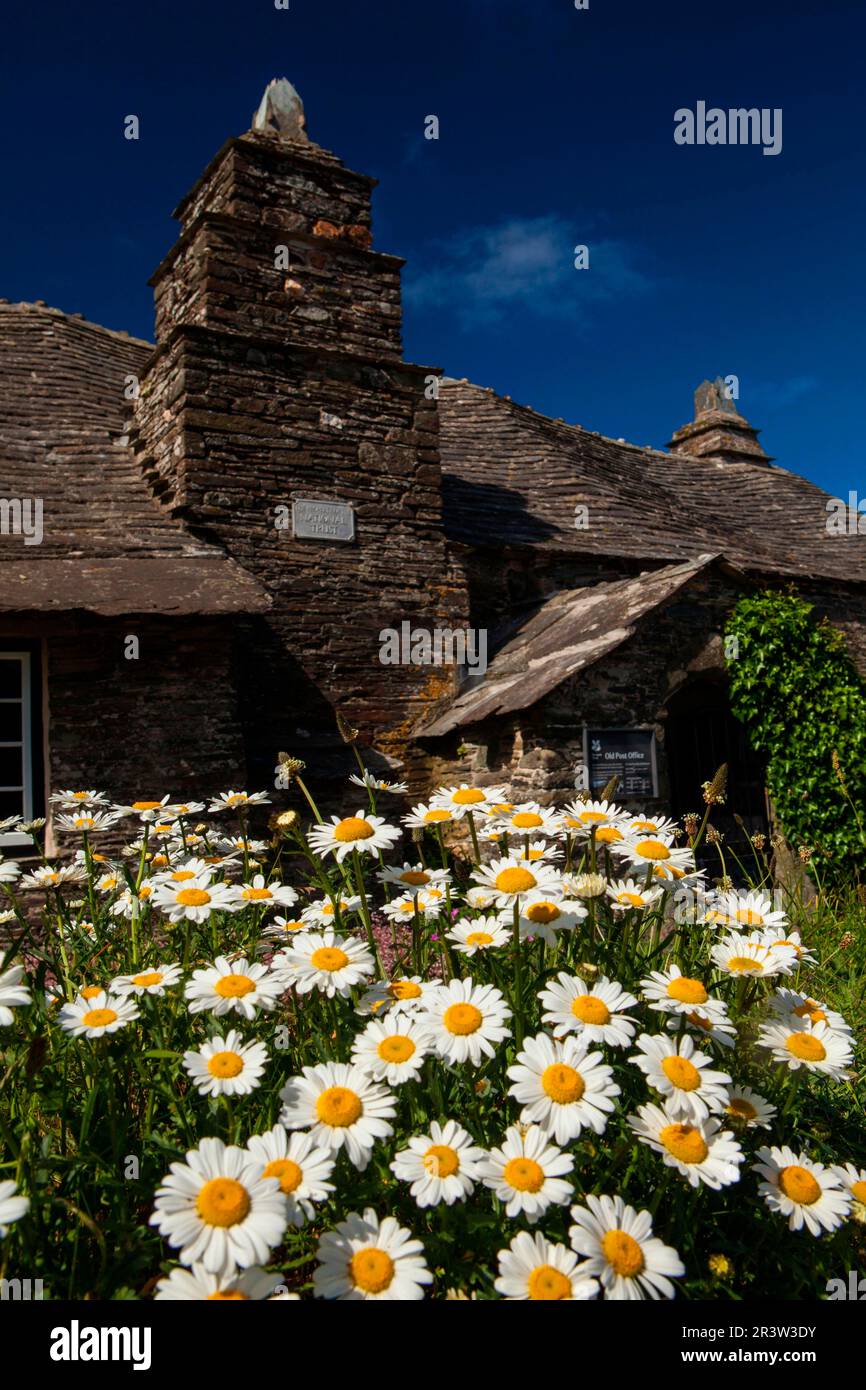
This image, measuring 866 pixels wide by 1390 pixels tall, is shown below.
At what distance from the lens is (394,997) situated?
2.15m

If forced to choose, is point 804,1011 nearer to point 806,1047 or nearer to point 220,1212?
point 806,1047

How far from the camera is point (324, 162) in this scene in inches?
395

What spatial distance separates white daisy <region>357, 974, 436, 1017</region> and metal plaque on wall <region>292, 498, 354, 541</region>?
7511 millimetres

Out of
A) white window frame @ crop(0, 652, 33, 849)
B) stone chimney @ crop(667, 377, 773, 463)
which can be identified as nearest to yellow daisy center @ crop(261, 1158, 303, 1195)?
white window frame @ crop(0, 652, 33, 849)

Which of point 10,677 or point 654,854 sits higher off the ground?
point 10,677

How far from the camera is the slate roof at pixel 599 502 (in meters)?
11.6

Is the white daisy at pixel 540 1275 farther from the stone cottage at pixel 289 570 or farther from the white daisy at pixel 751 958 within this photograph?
the stone cottage at pixel 289 570

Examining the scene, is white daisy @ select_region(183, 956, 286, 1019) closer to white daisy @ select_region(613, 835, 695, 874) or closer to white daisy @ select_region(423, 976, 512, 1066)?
white daisy @ select_region(423, 976, 512, 1066)

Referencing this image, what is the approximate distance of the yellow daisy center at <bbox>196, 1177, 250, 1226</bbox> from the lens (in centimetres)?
144

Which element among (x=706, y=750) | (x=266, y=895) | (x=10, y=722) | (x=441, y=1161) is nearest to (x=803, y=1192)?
(x=441, y=1161)

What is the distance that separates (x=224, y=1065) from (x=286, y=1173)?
322 mm

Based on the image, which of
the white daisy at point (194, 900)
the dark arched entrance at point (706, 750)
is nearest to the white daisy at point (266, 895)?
the white daisy at point (194, 900)

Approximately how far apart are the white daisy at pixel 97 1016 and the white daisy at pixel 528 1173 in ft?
2.73

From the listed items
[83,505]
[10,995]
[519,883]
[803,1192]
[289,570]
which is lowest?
[803,1192]
